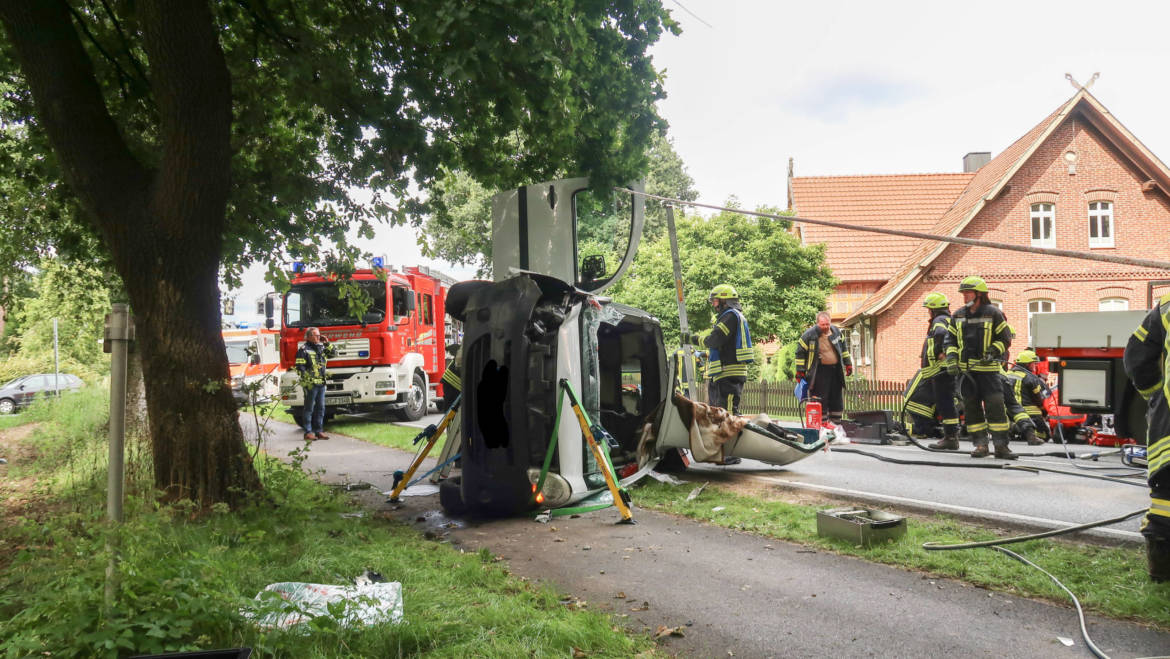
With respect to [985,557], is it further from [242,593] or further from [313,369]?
[313,369]

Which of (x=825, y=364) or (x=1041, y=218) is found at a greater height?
(x=1041, y=218)

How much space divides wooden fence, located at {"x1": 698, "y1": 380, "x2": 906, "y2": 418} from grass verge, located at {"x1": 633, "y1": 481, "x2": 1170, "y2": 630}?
1062cm

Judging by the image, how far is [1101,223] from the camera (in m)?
25.4

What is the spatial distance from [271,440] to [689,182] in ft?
119

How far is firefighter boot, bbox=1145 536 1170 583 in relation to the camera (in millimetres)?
4082

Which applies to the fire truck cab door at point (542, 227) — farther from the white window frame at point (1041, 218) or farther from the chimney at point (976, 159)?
the chimney at point (976, 159)

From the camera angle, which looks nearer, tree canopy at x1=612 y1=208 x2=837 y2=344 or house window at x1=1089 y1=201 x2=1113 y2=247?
tree canopy at x1=612 y1=208 x2=837 y2=344

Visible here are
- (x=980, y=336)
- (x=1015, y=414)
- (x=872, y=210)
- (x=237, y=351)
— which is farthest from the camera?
(x=872, y=210)

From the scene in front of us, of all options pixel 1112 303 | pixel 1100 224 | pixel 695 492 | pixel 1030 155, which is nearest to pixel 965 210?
pixel 1030 155

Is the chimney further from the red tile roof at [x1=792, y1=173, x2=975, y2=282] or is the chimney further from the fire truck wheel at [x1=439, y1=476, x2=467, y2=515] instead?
the fire truck wheel at [x1=439, y1=476, x2=467, y2=515]

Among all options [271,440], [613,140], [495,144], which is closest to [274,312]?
[271,440]

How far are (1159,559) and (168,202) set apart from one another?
21.8 feet

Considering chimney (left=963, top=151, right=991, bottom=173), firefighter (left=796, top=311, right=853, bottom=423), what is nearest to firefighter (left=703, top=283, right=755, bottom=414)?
firefighter (left=796, top=311, right=853, bottom=423)

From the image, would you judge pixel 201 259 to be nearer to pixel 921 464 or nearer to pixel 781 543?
pixel 781 543
